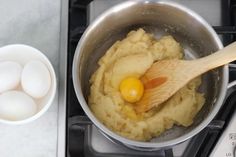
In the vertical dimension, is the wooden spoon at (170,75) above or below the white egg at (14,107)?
above

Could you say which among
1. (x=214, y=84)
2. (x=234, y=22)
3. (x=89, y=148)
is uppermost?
(x=234, y=22)

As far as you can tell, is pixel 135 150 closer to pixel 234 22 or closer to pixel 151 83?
pixel 151 83

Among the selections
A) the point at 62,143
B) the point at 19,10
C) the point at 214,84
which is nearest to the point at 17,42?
the point at 19,10

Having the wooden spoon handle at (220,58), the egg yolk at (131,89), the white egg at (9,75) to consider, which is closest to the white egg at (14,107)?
the white egg at (9,75)

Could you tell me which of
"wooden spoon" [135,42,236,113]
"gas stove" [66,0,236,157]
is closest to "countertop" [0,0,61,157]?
"gas stove" [66,0,236,157]

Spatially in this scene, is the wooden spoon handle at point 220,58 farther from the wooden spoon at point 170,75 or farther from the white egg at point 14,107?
the white egg at point 14,107

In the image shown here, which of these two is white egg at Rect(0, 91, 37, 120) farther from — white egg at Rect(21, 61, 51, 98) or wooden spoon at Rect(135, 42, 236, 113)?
wooden spoon at Rect(135, 42, 236, 113)

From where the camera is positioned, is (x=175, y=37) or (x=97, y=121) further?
(x=175, y=37)
